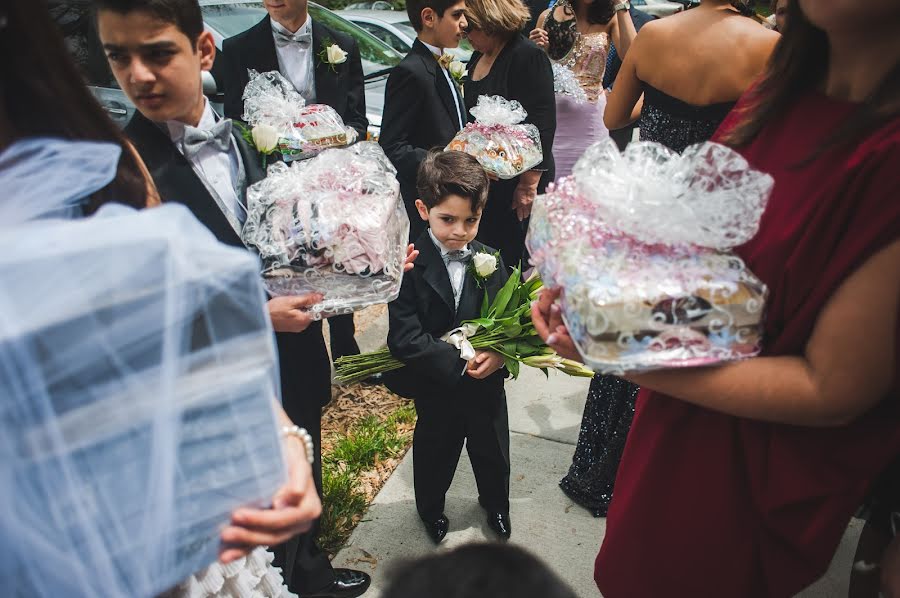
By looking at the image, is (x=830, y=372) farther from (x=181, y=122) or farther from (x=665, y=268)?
(x=181, y=122)

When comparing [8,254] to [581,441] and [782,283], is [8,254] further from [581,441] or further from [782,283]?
[581,441]

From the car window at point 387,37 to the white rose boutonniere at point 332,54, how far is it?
12.9ft

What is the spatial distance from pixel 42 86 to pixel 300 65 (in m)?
2.64

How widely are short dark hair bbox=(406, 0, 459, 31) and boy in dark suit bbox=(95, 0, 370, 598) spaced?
1.82m

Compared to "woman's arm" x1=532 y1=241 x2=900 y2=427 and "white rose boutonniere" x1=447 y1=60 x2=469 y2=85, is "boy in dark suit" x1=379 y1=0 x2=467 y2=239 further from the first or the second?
"woman's arm" x1=532 y1=241 x2=900 y2=427

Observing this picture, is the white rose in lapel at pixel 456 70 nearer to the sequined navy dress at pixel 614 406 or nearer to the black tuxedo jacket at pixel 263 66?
the black tuxedo jacket at pixel 263 66

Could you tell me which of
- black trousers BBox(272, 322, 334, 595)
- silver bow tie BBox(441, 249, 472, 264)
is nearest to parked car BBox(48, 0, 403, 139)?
silver bow tie BBox(441, 249, 472, 264)

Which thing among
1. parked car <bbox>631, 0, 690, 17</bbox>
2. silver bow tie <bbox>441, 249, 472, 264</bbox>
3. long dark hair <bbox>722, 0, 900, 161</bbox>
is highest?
long dark hair <bbox>722, 0, 900, 161</bbox>

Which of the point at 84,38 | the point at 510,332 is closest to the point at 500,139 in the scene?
the point at 510,332

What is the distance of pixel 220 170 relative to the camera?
6.12ft

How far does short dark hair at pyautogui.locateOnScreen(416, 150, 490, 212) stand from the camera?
249 centimetres

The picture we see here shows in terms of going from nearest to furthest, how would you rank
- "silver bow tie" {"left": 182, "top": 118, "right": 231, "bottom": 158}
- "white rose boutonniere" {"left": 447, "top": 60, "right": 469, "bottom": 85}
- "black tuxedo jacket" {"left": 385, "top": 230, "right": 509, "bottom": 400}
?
"silver bow tie" {"left": 182, "top": 118, "right": 231, "bottom": 158}
"black tuxedo jacket" {"left": 385, "top": 230, "right": 509, "bottom": 400}
"white rose boutonniere" {"left": 447, "top": 60, "right": 469, "bottom": 85}

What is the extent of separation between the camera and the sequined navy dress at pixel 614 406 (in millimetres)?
2510

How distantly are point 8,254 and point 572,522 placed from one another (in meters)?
2.59
